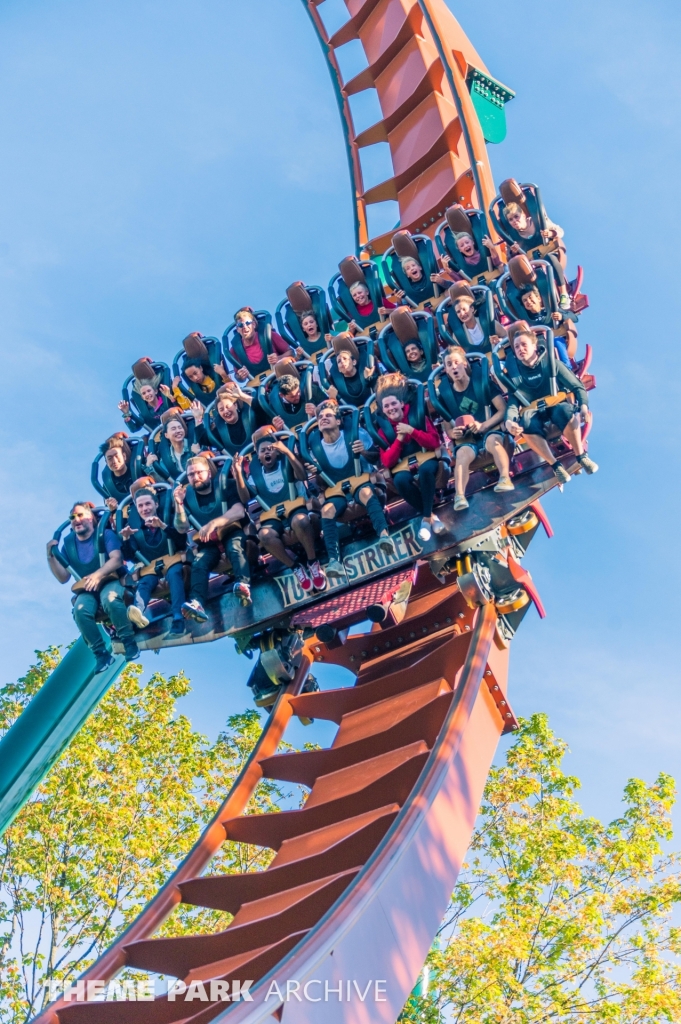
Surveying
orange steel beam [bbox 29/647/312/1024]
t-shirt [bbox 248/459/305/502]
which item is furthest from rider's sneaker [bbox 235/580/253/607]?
orange steel beam [bbox 29/647/312/1024]

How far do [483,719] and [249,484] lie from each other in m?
2.53

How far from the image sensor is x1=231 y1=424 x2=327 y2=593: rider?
10.3 m

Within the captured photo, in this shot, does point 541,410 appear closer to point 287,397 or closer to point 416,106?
point 287,397

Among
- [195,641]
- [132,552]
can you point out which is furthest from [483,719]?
[132,552]

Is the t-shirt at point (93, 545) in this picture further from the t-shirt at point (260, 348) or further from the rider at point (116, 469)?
the t-shirt at point (260, 348)

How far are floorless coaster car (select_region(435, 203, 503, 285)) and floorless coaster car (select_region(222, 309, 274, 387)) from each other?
183 centimetres

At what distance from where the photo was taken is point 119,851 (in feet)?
45.0

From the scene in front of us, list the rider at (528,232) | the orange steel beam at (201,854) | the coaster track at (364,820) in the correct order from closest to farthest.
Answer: the coaster track at (364,820)
the orange steel beam at (201,854)
the rider at (528,232)

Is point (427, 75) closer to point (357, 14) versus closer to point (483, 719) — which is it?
point (357, 14)

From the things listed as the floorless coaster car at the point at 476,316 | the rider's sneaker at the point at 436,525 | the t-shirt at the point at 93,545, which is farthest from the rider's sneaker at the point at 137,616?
the floorless coaster car at the point at 476,316

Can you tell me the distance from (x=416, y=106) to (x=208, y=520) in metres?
8.71

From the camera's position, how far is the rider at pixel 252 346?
13289mm

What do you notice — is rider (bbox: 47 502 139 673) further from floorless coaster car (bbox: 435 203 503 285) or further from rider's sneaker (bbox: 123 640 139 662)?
floorless coaster car (bbox: 435 203 503 285)

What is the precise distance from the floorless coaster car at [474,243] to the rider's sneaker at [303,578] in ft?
12.1
